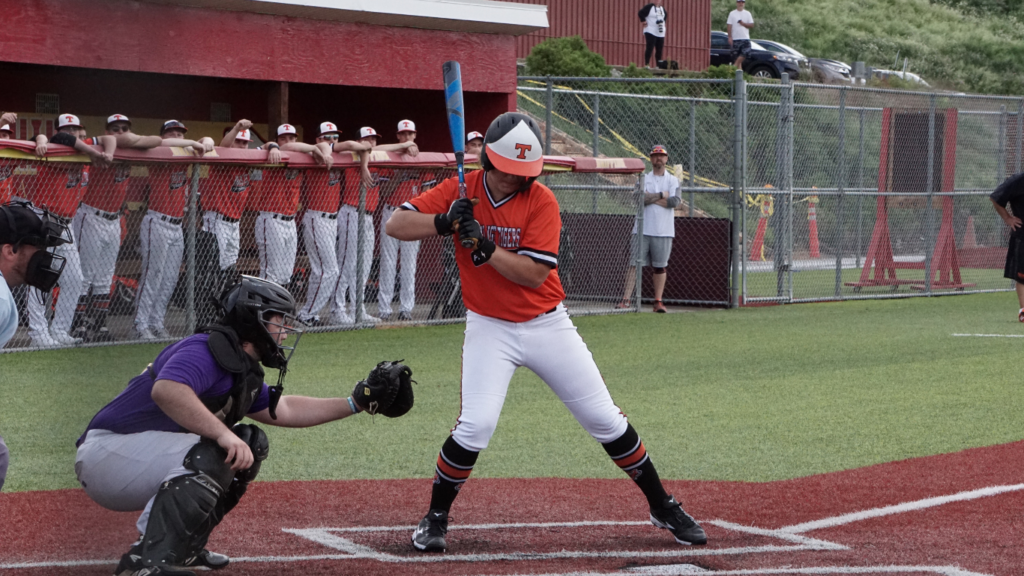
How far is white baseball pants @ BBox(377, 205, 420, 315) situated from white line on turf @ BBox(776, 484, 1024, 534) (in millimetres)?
7788

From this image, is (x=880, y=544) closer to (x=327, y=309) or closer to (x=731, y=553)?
(x=731, y=553)

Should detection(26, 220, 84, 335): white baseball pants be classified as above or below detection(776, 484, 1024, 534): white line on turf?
above

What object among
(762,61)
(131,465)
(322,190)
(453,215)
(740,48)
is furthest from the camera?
(762,61)

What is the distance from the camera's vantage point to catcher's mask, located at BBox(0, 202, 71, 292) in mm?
3969

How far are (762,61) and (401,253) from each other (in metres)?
23.6

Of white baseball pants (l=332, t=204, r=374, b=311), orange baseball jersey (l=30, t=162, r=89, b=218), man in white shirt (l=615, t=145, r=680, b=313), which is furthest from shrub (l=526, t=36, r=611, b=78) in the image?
orange baseball jersey (l=30, t=162, r=89, b=218)

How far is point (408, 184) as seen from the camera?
43.2ft

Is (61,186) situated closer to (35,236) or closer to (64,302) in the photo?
(64,302)

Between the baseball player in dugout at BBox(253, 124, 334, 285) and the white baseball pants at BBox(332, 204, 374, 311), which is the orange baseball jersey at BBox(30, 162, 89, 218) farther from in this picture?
the white baseball pants at BBox(332, 204, 374, 311)

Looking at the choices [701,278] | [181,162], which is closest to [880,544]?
[181,162]

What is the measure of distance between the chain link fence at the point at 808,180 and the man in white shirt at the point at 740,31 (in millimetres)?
2442

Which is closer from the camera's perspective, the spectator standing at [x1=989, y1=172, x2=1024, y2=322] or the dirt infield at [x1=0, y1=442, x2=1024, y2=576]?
the dirt infield at [x1=0, y1=442, x2=1024, y2=576]

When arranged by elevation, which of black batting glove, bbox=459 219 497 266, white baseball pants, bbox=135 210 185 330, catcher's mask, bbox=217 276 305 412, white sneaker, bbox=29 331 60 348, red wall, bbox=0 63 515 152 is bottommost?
white sneaker, bbox=29 331 60 348

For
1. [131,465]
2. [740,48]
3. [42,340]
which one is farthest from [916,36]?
[131,465]
